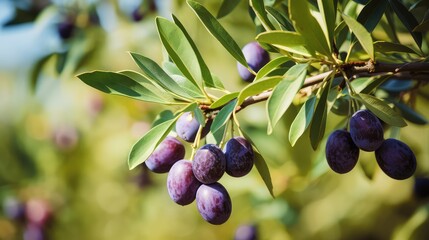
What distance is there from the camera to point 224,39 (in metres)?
0.84

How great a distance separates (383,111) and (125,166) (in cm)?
188

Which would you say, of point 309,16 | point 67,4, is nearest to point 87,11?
point 67,4

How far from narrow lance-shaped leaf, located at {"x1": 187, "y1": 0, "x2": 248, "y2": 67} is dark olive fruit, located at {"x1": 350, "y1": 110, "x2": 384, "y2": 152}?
206 millimetres

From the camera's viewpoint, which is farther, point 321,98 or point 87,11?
point 87,11

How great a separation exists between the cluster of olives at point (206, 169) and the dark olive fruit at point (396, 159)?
185mm

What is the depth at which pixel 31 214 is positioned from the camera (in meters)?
2.59

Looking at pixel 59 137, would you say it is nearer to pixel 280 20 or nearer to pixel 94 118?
pixel 94 118

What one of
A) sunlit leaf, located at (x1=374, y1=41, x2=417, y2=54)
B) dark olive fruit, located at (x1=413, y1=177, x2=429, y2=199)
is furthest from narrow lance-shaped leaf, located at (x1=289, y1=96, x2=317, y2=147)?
dark olive fruit, located at (x1=413, y1=177, x2=429, y2=199)

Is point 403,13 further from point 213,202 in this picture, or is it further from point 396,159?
point 213,202

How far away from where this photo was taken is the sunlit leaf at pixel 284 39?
27.8 inches

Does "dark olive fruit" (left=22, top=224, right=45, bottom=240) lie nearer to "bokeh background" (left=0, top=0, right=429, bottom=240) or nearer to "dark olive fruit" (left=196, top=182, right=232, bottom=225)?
"bokeh background" (left=0, top=0, right=429, bottom=240)

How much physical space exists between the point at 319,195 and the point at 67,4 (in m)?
1.12

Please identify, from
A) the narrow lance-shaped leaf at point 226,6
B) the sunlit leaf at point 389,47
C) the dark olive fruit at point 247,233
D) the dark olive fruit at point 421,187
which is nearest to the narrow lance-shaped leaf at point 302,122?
the sunlit leaf at point 389,47

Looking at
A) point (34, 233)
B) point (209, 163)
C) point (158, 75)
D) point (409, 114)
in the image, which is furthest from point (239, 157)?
point (34, 233)
